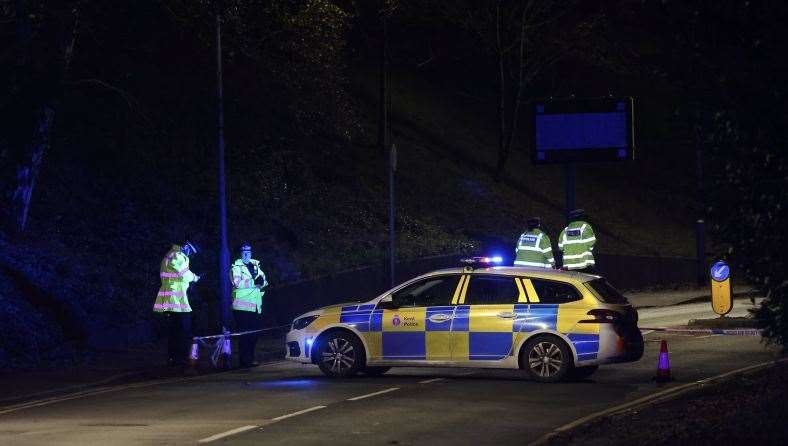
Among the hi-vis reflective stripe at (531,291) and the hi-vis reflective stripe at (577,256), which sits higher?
the hi-vis reflective stripe at (577,256)

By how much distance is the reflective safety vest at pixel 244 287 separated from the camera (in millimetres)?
19281

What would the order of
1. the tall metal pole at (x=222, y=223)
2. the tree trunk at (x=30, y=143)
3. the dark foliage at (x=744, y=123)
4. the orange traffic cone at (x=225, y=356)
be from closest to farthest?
the dark foliage at (x=744, y=123), the orange traffic cone at (x=225, y=356), the tall metal pole at (x=222, y=223), the tree trunk at (x=30, y=143)

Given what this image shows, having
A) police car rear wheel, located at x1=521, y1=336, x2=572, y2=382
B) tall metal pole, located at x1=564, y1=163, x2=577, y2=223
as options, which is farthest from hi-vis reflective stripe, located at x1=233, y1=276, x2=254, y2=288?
tall metal pole, located at x1=564, y1=163, x2=577, y2=223

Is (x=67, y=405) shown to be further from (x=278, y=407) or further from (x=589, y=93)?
(x=589, y=93)

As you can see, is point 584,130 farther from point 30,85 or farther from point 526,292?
point 526,292

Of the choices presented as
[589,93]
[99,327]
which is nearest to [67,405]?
[99,327]

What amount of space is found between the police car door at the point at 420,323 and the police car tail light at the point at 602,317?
1.67 m

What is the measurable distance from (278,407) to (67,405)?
2.69 metres

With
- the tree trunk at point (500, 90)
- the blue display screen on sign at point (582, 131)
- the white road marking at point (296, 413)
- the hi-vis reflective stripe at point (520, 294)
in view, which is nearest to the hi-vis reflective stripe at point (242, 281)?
the hi-vis reflective stripe at point (520, 294)

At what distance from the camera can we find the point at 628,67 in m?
48.6

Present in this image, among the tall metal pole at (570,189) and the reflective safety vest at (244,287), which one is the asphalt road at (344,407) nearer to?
the reflective safety vest at (244,287)

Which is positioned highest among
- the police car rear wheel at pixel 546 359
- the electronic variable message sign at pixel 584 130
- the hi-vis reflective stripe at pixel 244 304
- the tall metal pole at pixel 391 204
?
the electronic variable message sign at pixel 584 130

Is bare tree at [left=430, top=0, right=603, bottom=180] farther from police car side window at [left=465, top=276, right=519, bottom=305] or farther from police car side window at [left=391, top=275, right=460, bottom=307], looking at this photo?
police car side window at [left=465, top=276, right=519, bottom=305]

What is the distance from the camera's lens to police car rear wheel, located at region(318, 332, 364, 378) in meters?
16.8
